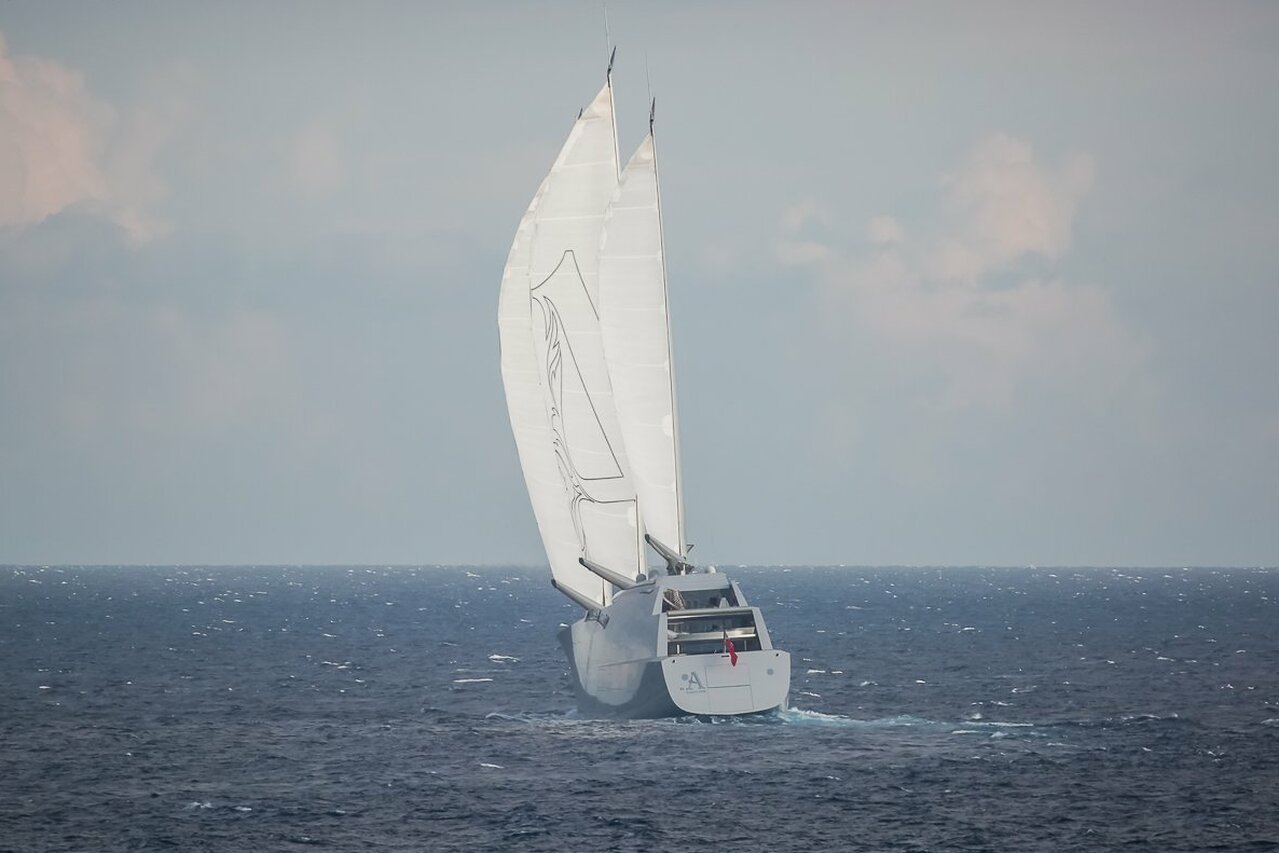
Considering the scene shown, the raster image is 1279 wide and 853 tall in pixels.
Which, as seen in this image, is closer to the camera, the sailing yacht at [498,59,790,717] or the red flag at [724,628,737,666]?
the red flag at [724,628,737,666]

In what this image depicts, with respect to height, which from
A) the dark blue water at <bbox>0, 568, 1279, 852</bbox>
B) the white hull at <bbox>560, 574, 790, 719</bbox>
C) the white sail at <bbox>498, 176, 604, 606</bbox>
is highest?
the white sail at <bbox>498, 176, 604, 606</bbox>

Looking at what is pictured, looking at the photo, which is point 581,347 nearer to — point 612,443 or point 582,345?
point 582,345

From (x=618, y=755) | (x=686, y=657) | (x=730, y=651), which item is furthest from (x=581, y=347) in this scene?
(x=618, y=755)

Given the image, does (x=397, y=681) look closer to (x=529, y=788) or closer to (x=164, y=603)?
(x=529, y=788)

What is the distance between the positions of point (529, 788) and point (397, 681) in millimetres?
32402

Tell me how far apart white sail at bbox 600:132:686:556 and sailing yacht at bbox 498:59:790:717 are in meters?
0.05

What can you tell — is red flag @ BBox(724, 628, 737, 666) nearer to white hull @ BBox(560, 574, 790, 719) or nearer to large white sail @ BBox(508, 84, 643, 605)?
white hull @ BBox(560, 574, 790, 719)

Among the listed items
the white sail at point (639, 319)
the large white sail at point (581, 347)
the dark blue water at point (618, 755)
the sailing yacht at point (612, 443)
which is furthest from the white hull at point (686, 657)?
the white sail at point (639, 319)

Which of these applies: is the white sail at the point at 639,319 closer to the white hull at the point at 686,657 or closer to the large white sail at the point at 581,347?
the large white sail at the point at 581,347

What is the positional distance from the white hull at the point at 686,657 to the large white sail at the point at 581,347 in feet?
16.5

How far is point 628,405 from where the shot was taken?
61.8 meters

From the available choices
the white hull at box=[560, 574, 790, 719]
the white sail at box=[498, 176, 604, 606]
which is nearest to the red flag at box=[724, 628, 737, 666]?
the white hull at box=[560, 574, 790, 719]

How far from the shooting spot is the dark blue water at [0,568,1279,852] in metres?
42.2

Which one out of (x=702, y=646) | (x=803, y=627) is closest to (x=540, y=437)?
(x=702, y=646)
